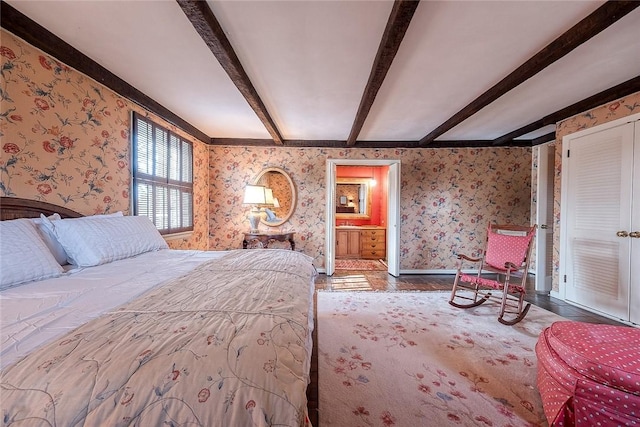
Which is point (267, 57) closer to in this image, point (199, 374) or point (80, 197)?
point (80, 197)

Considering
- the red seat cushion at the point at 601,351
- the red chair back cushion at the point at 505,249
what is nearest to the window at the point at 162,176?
the red seat cushion at the point at 601,351

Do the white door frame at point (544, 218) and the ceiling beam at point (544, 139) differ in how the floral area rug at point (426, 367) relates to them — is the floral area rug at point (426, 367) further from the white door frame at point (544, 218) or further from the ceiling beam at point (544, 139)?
the ceiling beam at point (544, 139)

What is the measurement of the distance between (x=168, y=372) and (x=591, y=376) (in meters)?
1.78

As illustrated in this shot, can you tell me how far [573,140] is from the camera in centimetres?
302

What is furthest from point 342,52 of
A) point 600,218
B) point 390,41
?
point 600,218

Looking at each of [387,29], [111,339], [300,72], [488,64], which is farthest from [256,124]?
[111,339]

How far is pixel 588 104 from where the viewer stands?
2.76 m

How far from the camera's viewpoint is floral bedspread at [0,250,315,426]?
0.56 meters

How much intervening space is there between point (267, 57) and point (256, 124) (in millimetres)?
1647

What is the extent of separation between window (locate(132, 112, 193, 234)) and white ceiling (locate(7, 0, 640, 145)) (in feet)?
1.38

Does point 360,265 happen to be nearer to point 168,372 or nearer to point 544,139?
point 544,139

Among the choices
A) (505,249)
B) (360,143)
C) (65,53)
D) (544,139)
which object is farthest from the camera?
(360,143)

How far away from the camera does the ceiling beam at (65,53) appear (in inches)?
61.6

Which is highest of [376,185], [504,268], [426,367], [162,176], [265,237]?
[376,185]
